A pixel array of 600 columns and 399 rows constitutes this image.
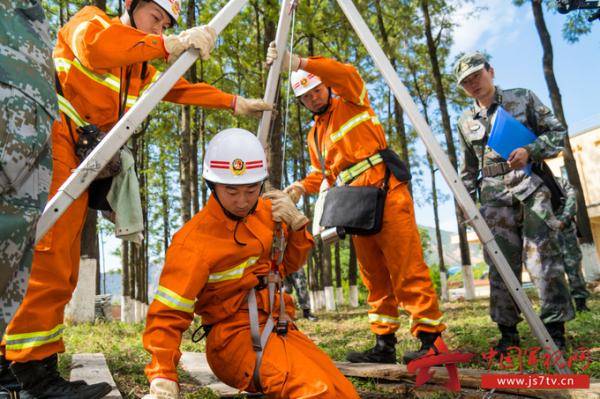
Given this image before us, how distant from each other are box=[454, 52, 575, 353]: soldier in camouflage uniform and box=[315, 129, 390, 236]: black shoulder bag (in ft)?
3.53

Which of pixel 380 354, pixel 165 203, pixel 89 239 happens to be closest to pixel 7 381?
pixel 380 354

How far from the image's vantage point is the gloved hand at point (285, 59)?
388cm

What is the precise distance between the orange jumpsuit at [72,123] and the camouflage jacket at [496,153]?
3052 mm

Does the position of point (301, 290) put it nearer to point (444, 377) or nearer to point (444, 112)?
point (444, 377)

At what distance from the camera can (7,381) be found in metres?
3.10

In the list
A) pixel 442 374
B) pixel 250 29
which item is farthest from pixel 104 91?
pixel 250 29

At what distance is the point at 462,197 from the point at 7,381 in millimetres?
3255

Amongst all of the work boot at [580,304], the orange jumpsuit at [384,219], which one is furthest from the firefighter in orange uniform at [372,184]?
the work boot at [580,304]

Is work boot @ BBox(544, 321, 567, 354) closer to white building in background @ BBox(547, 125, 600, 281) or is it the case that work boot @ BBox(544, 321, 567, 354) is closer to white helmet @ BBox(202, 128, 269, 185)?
white helmet @ BBox(202, 128, 269, 185)

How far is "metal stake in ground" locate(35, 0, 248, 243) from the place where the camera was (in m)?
2.67

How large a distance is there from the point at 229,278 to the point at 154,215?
24.6 meters

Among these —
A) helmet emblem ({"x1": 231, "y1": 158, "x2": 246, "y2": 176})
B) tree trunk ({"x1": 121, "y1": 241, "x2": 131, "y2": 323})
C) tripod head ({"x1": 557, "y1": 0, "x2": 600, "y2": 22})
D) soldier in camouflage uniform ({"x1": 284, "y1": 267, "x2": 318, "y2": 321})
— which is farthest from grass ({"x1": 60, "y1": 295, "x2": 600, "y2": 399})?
Answer: tree trunk ({"x1": 121, "y1": 241, "x2": 131, "y2": 323})

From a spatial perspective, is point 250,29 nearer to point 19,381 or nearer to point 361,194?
point 361,194

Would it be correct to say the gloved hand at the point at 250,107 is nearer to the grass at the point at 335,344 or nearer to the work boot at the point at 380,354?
the grass at the point at 335,344
